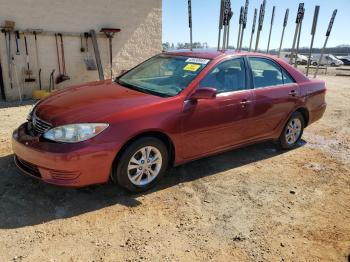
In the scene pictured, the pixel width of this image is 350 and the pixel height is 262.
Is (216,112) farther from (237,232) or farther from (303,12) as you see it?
(303,12)

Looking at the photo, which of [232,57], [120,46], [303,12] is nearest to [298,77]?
[232,57]

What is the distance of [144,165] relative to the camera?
143 inches

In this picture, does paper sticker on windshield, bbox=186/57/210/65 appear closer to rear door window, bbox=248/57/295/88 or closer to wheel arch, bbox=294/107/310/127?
rear door window, bbox=248/57/295/88

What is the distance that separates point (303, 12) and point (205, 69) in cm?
1107

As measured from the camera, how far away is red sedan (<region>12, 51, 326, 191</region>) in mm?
3221

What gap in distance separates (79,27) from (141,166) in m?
6.24

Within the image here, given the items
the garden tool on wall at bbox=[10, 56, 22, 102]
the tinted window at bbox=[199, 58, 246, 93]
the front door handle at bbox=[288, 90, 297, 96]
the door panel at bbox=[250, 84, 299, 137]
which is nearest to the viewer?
the tinted window at bbox=[199, 58, 246, 93]

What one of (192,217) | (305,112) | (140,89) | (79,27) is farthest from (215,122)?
(79,27)

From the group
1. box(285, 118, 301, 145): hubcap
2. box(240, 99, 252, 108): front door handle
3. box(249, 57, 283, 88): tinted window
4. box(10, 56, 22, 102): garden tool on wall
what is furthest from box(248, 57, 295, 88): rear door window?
box(10, 56, 22, 102): garden tool on wall

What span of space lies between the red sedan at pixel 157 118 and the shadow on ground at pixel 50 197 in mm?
254

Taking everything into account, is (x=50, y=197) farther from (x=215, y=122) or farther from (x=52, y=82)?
(x=52, y=82)

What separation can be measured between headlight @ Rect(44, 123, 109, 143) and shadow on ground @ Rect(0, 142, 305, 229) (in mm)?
687

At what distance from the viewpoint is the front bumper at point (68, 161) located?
3.12 metres

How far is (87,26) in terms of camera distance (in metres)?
8.80
